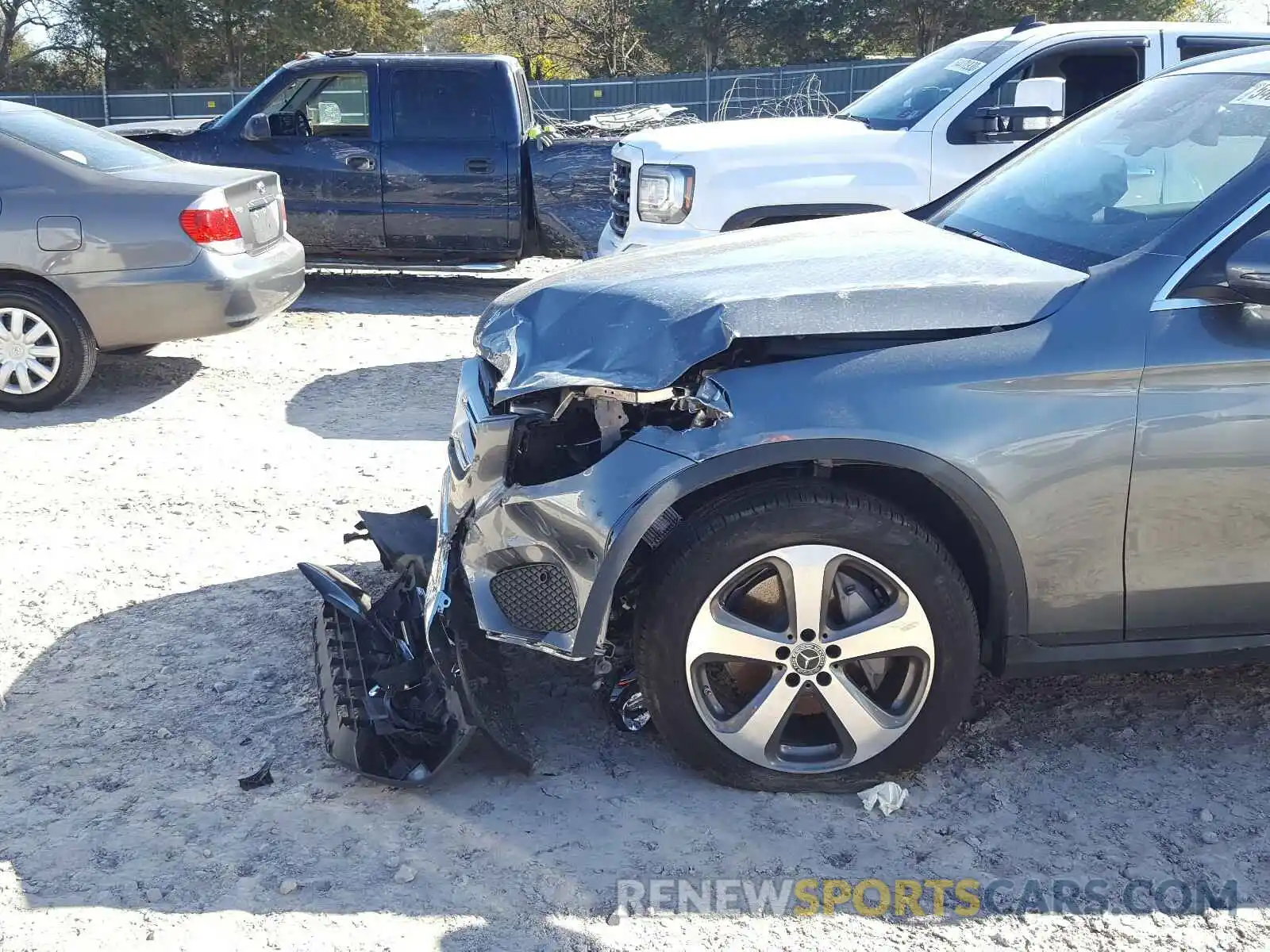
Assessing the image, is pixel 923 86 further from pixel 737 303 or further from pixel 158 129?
pixel 158 129

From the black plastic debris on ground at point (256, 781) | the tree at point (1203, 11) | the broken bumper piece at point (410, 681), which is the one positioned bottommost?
the black plastic debris on ground at point (256, 781)

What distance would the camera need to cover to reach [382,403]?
7.29 meters

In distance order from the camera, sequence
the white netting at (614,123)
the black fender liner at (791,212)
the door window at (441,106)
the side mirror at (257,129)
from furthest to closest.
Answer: the white netting at (614,123), the door window at (441,106), the side mirror at (257,129), the black fender liner at (791,212)

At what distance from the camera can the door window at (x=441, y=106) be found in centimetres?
1052

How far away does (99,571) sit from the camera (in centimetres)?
477

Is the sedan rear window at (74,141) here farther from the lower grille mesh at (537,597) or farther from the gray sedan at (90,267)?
the lower grille mesh at (537,597)

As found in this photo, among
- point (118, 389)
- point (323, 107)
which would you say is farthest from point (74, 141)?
point (323, 107)

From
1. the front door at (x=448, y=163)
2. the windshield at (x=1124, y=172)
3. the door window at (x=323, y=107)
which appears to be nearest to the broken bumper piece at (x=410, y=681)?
the windshield at (x=1124, y=172)

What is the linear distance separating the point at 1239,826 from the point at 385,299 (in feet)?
28.8

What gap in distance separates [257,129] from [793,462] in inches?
333

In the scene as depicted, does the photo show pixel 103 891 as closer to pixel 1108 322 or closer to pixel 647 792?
pixel 647 792

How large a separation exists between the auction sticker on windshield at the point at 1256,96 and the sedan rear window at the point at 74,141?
593cm

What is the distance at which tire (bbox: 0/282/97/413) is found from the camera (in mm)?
6867

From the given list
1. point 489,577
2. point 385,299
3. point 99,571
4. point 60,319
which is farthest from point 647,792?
point 385,299
